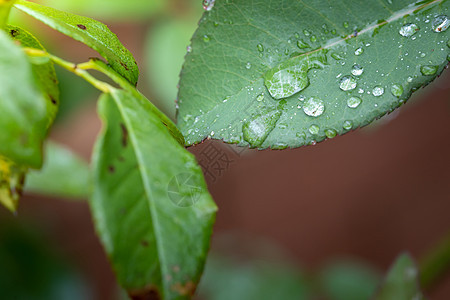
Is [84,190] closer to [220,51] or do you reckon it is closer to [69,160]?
[69,160]

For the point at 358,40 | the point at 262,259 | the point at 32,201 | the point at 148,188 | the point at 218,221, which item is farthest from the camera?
the point at 218,221

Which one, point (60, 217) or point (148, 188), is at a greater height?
point (148, 188)

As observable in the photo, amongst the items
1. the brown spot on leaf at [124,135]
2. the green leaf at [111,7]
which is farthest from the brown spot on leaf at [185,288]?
the green leaf at [111,7]

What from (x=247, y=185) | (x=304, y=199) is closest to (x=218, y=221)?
(x=247, y=185)

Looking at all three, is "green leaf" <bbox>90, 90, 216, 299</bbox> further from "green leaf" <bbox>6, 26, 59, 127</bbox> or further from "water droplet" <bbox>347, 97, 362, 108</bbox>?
"water droplet" <bbox>347, 97, 362, 108</bbox>

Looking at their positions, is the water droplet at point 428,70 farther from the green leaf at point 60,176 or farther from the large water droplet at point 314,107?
the green leaf at point 60,176

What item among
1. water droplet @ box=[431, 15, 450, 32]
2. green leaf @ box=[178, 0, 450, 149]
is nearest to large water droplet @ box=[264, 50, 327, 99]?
green leaf @ box=[178, 0, 450, 149]

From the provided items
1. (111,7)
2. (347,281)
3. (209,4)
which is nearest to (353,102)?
(209,4)

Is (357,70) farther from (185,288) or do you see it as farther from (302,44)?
(185,288)
